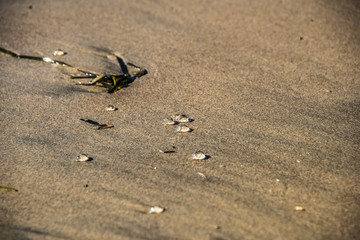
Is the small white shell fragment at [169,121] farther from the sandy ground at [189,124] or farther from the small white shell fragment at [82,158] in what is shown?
the small white shell fragment at [82,158]

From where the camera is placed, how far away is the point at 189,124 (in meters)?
2.19

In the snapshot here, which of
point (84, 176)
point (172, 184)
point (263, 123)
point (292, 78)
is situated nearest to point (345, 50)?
point (292, 78)

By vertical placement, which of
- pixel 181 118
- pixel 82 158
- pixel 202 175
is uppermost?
pixel 181 118

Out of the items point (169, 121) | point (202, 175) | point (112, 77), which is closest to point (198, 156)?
point (202, 175)

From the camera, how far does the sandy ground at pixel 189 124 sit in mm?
1612

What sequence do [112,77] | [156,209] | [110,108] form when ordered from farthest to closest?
1. [112,77]
2. [110,108]
3. [156,209]

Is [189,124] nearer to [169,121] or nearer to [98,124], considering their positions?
[169,121]

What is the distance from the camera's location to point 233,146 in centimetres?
202

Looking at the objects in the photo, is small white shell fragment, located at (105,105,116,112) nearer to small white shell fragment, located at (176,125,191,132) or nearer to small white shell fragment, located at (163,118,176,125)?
small white shell fragment, located at (163,118,176,125)

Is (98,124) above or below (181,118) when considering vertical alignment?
below

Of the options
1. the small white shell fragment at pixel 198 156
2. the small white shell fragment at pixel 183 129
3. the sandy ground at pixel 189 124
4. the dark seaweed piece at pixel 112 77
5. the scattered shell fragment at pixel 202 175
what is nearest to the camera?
the sandy ground at pixel 189 124

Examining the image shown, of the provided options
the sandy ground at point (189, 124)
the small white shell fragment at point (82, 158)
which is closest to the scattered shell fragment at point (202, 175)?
the sandy ground at point (189, 124)

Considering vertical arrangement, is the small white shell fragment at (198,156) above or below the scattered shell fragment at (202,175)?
above

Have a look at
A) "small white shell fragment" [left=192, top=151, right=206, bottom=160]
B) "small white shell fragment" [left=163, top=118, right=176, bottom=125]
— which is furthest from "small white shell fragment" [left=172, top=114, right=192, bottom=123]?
"small white shell fragment" [left=192, top=151, right=206, bottom=160]
